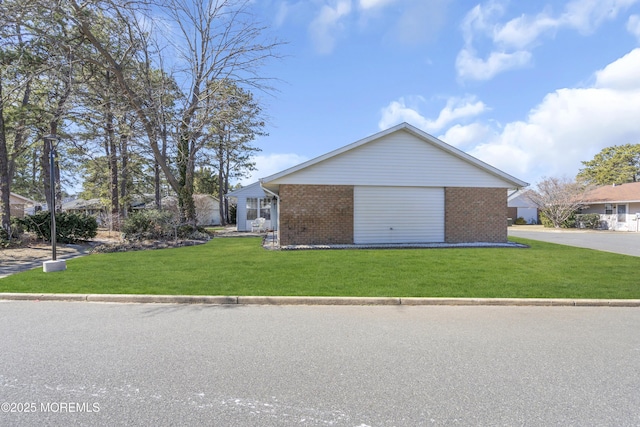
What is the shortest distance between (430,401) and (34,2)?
14129 mm

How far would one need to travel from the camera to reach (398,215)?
14.7 m

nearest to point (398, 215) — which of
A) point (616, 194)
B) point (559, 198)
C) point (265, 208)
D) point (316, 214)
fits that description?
point (316, 214)

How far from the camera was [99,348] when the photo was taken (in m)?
4.18

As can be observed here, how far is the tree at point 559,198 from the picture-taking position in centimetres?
2898

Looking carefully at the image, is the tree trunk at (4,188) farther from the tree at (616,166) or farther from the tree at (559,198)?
the tree at (616,166)

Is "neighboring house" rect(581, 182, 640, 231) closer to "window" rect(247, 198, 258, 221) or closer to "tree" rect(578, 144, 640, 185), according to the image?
"tree" rect(578, 144, 640, 185)

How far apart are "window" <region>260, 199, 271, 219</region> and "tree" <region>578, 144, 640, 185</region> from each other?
1593 inches

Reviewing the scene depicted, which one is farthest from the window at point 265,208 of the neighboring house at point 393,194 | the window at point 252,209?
the neighboring house at point 393,194

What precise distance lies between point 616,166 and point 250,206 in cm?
4797

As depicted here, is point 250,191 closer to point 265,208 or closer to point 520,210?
point 265,208

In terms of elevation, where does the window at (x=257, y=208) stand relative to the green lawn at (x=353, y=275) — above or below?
above

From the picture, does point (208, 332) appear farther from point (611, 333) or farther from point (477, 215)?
point (477, 215)

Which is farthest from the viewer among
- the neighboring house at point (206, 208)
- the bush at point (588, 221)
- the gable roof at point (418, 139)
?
the neighboring house at point (206, 208)

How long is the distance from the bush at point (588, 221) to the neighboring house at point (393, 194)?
780 inches
